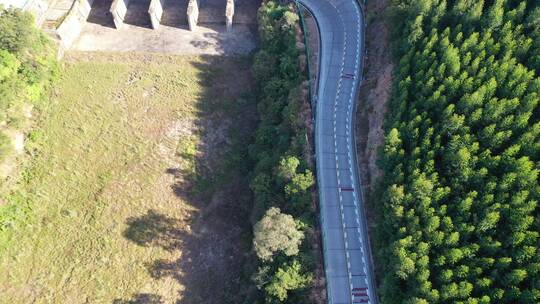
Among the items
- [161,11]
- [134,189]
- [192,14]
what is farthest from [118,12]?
[134,189]

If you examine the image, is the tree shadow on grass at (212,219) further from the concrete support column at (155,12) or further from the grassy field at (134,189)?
the concrete support column at (155,12)

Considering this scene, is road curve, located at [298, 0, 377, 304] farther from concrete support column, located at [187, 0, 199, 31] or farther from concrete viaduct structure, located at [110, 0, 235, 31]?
concrete support column, located at [187, 0, 199, 31]

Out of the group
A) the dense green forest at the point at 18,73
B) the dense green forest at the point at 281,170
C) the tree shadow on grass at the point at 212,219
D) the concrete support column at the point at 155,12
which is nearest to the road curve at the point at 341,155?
the dense green forest at the point at 281,170

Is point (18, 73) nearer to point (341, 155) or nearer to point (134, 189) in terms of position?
point (134, 189)

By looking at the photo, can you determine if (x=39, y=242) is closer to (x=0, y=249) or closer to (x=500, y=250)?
(x=0, y=249)

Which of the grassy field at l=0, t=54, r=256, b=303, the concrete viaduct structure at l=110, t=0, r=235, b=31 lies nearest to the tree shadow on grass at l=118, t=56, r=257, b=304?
the grassy field at l=0, t=54, r=256, b=303

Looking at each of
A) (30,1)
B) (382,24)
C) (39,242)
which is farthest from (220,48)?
(39,242)
